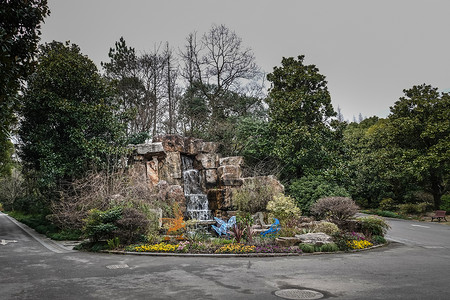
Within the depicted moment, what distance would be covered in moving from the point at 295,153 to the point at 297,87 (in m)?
5.06

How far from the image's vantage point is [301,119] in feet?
67.9

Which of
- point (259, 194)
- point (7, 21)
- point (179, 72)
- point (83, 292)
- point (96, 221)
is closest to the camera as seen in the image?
point (83, 292)

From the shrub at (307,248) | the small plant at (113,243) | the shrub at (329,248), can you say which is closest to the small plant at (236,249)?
the shrub at (307,248)

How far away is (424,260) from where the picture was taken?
9.20 m

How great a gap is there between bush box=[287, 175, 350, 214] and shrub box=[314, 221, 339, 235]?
4.87m

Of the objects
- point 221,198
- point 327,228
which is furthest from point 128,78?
point 327,228

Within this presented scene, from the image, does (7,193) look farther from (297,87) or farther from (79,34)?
(297,87)

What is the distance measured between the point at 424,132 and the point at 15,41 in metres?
25.6

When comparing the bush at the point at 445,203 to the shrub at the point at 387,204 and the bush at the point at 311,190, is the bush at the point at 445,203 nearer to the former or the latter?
the shrub at the point at 387,204

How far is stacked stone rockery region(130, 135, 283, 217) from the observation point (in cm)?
1905

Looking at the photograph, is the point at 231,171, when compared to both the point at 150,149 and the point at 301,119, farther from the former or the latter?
the point at 301,119

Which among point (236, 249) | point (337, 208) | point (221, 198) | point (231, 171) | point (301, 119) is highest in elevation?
point (301, 119)

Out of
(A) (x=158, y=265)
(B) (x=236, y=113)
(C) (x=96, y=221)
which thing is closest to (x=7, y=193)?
(B) (x=236, y=113)

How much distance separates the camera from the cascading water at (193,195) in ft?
62.6
